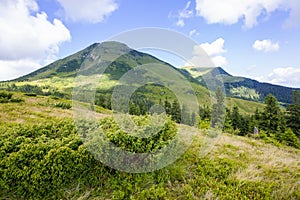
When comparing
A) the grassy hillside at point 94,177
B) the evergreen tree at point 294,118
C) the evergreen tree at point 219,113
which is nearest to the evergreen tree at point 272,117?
the evergreen tree at point 294,118

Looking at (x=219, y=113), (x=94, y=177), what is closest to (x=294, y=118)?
(x=219, y=113)

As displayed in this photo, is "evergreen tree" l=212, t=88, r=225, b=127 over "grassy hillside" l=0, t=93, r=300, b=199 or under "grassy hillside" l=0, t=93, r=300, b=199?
over

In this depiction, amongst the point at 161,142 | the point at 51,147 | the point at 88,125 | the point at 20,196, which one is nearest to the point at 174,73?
the point at 161,142

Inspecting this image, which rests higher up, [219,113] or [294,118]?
[219,113]

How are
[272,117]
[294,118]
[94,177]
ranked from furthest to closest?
[294,118] → [272,117] → [94,177]

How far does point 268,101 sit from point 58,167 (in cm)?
4060

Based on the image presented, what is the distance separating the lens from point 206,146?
10719mm

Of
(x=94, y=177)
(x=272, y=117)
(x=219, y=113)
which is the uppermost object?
(x=219, y=113)

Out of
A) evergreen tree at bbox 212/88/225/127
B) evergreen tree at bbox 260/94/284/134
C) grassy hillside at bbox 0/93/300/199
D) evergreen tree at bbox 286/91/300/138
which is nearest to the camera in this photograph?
grassy hillside at bbox 0/93/300/199

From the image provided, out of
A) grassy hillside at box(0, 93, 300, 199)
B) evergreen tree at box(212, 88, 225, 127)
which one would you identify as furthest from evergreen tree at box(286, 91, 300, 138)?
grassy hillside at box(0, 93, 300, 199)

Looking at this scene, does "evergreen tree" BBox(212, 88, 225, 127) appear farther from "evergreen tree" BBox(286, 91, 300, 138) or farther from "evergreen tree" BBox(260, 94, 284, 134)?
"evergreen tree" BBox(286, 91, 300, 138)

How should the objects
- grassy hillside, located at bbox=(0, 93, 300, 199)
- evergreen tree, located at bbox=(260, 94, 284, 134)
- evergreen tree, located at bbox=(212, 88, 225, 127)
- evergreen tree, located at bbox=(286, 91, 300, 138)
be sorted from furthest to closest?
1. evergreen tree, located at bbox=(286, 91, 300, 138)
2. evergreen tree, located at bbox=(260, 94, 284, 134)
3. evergreen tree, located at bbox=(212, 88, 225, 127)
4. grassy hillside, located at bbox=(0, 93, 300, 199)

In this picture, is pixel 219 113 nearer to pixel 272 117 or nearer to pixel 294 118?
pixel 272 117

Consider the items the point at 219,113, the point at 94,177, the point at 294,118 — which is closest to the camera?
the point at 94,177
